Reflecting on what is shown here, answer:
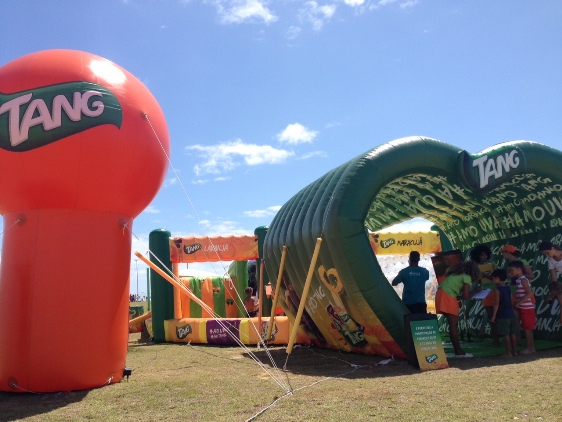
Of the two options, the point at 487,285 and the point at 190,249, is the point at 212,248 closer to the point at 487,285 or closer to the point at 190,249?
the point at 190,249

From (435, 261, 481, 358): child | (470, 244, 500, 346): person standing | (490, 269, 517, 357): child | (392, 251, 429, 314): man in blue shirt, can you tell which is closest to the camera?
(490, 269, 517, 357): child

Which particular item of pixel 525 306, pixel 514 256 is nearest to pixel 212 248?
pixel 514 256

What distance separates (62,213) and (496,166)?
18.1 ft

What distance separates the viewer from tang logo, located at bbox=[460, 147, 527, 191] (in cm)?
729

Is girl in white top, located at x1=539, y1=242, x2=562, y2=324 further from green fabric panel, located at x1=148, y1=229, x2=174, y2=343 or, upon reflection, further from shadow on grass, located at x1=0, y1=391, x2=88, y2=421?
green fabric panel, located at x1=148, y1=229, x2=174, y2=343

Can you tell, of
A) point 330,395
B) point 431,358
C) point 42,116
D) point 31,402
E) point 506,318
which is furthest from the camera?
point 506,318

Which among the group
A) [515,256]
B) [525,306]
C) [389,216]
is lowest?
[525,306]

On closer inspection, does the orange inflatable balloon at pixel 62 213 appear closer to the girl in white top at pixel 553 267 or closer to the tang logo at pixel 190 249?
the girl in white top at pixel 553 267

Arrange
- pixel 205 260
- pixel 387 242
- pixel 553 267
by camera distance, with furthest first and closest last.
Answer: pixel 387 242 → pixel 205 260 → pixel 553 267

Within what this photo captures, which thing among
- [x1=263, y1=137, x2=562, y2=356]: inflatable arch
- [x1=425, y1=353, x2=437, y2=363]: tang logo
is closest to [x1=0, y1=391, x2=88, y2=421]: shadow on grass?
[x1=263, y1=137, x2=562, y2=356]: inflatable arch

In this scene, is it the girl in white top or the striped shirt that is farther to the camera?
the girl in white top

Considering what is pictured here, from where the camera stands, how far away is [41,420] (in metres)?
4.38

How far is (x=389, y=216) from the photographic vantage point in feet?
31.8

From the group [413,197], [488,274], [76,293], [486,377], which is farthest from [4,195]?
[488,274]
